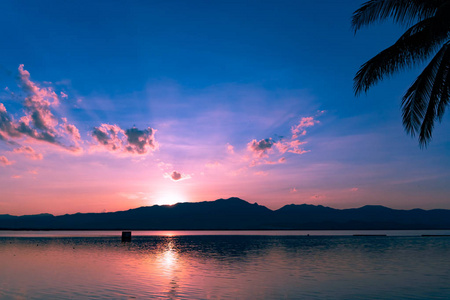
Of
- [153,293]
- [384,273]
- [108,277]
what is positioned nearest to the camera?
[153,293]

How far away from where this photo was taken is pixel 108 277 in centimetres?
3675

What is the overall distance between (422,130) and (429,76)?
9.65ft

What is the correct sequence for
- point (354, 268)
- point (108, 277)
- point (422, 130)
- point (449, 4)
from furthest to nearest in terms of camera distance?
point (354, 268) → point (108, 277) → point (422, 130) → point (449, 4)

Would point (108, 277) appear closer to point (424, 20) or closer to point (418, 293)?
point (418, 293)

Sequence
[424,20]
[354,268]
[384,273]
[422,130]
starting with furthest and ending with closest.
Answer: [354,268] → [384,273] → [422,130] → [424,20]

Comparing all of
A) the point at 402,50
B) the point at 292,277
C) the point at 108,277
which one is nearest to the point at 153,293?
the point at 108,277

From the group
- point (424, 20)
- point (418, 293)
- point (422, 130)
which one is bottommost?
point (418, 293)

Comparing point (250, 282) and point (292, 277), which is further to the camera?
point (292, 277)

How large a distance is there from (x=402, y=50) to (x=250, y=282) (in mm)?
22863

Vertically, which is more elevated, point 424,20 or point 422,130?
point 424,20

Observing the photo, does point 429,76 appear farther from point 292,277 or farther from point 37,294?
point 37,294

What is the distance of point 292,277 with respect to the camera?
36844 millimetres

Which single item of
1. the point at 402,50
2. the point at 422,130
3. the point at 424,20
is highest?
the point at 424,20

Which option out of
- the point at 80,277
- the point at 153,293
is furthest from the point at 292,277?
the point at 80,277
